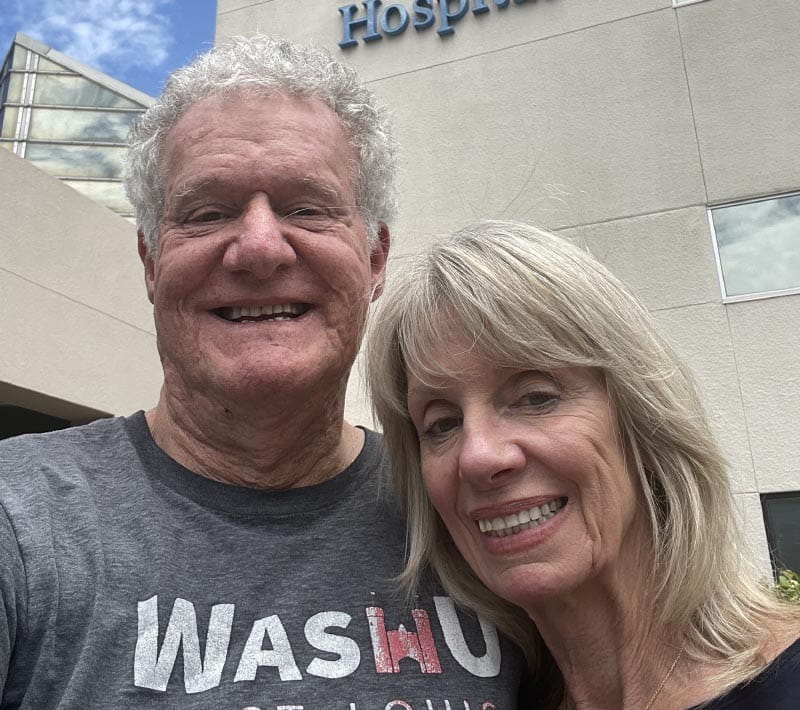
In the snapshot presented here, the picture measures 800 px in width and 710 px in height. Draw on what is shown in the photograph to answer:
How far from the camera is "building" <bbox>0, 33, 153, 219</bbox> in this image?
1839 cm

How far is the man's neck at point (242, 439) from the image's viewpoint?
5.35 feet

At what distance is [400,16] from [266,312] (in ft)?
23.6

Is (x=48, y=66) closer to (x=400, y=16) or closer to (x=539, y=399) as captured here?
(x=400, y=16)

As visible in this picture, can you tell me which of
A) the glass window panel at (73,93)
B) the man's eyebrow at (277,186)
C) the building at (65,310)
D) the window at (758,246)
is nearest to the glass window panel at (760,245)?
the window at (758,246)

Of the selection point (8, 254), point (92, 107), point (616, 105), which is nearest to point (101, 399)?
point (8, 254)

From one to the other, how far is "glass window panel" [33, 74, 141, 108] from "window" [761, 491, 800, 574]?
57.6 feet

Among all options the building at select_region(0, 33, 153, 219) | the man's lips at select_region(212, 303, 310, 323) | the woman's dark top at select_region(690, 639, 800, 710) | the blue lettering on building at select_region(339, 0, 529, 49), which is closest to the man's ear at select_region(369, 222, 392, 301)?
the man's lips at select_region(212, 303, 310, 323)

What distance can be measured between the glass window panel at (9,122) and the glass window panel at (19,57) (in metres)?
1.12

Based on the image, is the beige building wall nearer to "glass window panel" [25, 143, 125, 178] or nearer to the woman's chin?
the woman's chin

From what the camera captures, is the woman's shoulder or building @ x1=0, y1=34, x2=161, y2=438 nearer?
the woman's shoulder

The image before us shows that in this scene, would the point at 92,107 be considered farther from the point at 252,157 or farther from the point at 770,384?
the point at 252,157

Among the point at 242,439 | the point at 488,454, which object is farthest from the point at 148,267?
the point at 488,454

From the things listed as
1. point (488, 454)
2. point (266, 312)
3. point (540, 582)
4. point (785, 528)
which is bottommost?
point (785, 528)

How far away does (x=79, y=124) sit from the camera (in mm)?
18484
